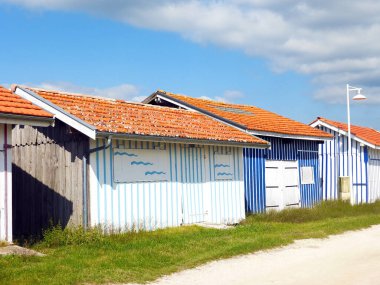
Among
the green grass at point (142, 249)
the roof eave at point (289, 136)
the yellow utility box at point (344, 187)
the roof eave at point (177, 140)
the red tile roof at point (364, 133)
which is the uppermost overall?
the red tile roof at point (364, 133)

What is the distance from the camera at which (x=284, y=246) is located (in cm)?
1353

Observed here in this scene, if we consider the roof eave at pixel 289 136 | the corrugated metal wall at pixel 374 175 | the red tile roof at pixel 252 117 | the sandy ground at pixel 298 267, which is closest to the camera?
the sandy ground at pixel 298 267

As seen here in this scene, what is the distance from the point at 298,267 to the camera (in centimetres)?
1072


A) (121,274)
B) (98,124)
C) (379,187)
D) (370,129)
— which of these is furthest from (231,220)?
(370,129)

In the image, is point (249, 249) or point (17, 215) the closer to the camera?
point (249, 249)

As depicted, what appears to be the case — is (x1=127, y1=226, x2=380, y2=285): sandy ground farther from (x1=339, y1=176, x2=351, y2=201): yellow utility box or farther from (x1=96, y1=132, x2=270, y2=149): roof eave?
(x1=339, y1=176, x2=351, y2=201): yellow utility box

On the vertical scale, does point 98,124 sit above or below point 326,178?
above

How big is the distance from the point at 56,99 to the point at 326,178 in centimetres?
1518

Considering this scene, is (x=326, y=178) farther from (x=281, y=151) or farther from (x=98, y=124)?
(x=98, y=124)

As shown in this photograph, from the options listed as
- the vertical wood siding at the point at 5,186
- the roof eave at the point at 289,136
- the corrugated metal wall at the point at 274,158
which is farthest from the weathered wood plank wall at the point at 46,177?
the roof eave at the point at 289,136

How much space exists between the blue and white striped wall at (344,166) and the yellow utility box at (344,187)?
3.64 feet

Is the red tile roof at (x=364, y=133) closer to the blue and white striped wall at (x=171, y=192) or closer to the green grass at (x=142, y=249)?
the green grass at (x=142, y=249)

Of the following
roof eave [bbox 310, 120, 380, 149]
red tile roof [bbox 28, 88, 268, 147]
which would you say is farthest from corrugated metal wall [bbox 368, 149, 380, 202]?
red tile roof [bbox 28, 88, 268, 147]

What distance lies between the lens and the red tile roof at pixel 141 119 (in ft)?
48.3
